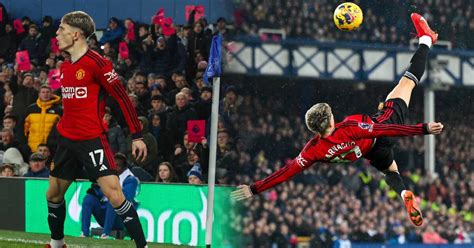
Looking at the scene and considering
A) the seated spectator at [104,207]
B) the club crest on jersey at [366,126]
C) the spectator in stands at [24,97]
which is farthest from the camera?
the spectator in stands at [24,97]

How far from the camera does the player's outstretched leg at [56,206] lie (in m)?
8.45

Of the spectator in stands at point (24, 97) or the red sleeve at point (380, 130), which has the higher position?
the spectator in stands at point (24, 97)

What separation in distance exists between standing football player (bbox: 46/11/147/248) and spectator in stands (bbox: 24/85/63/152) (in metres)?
6.10

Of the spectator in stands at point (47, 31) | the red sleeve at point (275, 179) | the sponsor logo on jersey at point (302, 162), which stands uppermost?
the spectator in stands at point (47, 31)

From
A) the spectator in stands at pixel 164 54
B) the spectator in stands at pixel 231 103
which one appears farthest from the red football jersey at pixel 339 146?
the spectator in stands at pixel 164 54

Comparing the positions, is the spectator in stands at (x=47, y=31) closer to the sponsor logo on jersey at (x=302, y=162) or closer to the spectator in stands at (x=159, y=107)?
the spectator in stands at (x=159, y=107)

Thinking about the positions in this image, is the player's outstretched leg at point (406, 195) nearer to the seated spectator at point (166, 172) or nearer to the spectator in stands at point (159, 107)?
the seated spectator at point (166, 172)

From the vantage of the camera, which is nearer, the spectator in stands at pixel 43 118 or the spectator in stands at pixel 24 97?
the spectator in stands at pixel 43 118

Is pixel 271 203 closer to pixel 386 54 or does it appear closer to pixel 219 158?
pixel 219 158

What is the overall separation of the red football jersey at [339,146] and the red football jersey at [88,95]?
1.52m

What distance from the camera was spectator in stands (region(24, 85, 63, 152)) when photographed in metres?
14.5

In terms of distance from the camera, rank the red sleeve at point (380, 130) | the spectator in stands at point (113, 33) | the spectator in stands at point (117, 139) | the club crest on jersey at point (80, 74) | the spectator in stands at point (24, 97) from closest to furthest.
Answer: the club crest on jersey at point (80, 74) → the red sleeve at point (380, 130) → the spectator in stands at point (117, 139) → the spectator in stands at point (24, 97) → the spectator in stands at point (113, 33)

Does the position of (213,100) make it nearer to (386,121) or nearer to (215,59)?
(215,59)

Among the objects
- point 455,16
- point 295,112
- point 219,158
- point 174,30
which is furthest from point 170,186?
point 455,16
